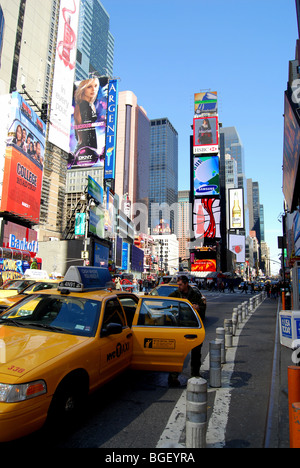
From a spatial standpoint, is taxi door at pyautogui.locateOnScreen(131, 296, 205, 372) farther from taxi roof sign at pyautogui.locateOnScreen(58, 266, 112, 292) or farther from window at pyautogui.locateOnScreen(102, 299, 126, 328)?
taxi roof sign at pyautogui.locateOnScreen(58, 266, 112, 292)

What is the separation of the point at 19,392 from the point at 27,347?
2.42 feet

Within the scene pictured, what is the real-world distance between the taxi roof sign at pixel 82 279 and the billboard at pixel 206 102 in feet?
325

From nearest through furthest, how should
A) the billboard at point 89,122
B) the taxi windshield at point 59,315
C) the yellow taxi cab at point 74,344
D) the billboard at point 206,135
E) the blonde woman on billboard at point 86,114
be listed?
the yellow taxi cab at point 74,344 < the taxi windshield at point 59,315 < the billboard at point 89,122 < the blonde woman on billboard at point 86,114 < the billboard at point 206,135

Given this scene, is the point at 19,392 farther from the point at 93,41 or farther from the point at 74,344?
the point at 93,41

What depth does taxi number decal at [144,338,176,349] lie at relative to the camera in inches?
201

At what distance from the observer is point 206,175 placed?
293ft

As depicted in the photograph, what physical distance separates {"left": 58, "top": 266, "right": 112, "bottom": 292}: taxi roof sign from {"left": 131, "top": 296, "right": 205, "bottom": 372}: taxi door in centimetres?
106

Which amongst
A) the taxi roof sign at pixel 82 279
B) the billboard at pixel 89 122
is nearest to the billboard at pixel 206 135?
the billboard at pixel 89 122

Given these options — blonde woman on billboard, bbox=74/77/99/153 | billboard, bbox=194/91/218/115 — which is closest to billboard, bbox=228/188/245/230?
billboard, bbox=194/91/218/115

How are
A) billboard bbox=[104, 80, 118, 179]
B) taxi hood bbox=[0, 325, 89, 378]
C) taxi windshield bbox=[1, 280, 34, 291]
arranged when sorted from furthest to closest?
billboard bbox=[104, 80, 118, 179] → taxi windshield bbox=[1, 280, 34, 291] → taxi hood bbox=[0, 325, 89, 378]

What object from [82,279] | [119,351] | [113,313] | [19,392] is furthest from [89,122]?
[19,392]

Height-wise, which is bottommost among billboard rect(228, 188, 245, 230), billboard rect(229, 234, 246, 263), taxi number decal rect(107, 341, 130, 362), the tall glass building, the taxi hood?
taxi number decal rect(107, 341, 130, 362)

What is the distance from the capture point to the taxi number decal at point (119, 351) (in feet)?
14.4

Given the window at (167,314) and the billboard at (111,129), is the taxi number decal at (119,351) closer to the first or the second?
the window at (167,314)
